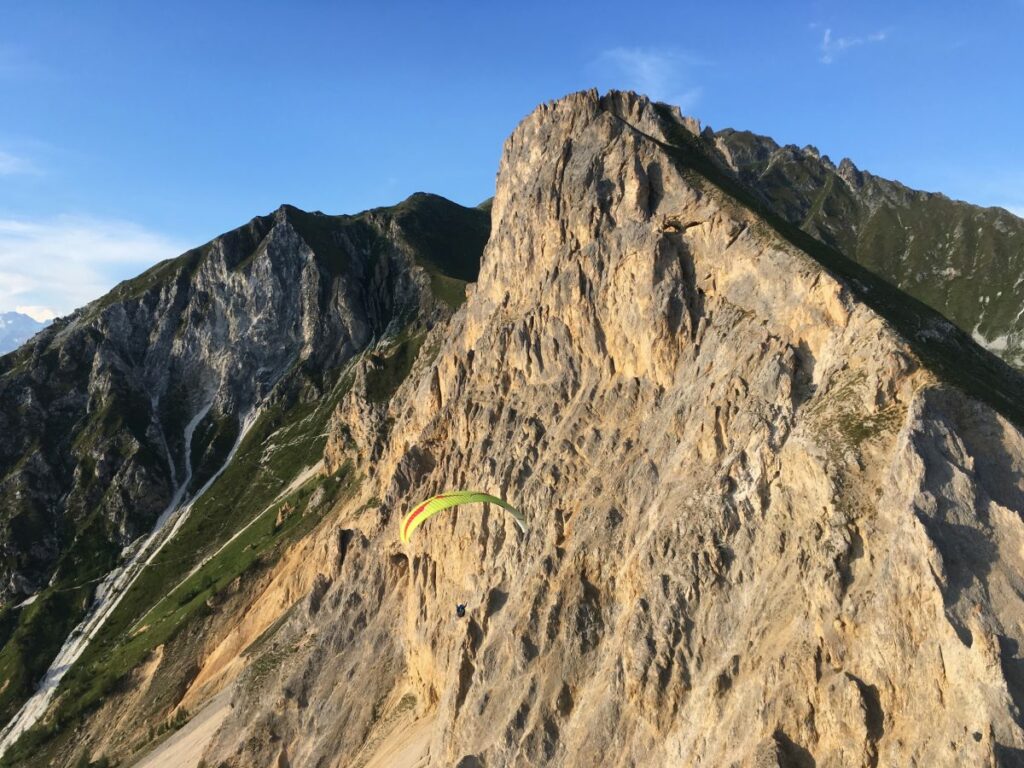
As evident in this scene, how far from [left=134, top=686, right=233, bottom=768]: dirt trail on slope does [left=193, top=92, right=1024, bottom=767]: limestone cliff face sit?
989cm

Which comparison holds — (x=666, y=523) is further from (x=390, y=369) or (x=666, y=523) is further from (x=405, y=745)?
(x=390, y=369)

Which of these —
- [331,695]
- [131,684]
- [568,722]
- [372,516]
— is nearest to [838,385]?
[568,722]

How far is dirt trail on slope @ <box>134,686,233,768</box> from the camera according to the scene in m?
77.1

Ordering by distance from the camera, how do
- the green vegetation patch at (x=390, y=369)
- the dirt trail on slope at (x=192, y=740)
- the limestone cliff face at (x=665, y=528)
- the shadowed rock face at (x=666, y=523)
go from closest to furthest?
the limestone cliff face at (x=665, y=528), the shadowed rock face at (x=666, y=523), the dirt trail on slope at (x=192, y=740), the green vegetation patch at (x=390, y=369)

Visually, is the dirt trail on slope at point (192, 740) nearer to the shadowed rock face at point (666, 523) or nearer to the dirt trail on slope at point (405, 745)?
the shadowed rock face at point (666, 523)

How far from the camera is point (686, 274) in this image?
61.3 meters

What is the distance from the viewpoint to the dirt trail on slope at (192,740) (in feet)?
253

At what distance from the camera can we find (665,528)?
48.4 meters

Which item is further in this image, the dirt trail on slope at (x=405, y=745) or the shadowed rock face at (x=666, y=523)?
the dirt trail on slope at (x=405, y=745)

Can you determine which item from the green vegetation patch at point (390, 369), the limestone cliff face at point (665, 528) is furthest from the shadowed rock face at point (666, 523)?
the green vegetation patch at point (390, 369)

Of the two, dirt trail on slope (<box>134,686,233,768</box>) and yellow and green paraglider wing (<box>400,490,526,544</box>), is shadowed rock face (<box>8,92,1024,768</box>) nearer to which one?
dirt trail on slope (<box>134,686,233,768</box>)

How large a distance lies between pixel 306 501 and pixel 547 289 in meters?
81.7

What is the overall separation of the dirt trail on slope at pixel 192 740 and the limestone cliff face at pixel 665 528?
9891 mm

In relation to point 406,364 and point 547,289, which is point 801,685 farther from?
point 406,364
